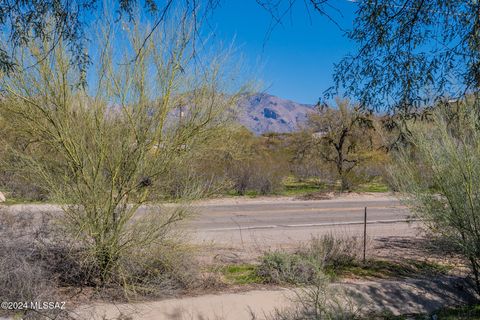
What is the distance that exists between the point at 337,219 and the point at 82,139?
12.0 meters

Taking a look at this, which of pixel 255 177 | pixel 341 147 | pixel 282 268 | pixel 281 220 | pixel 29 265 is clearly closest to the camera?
pixel 29 265

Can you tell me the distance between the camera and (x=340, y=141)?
2841cm

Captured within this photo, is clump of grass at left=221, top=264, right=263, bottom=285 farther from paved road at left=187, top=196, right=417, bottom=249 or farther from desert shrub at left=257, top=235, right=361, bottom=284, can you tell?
paved road at left=187, top=196, right=417, bottom=249

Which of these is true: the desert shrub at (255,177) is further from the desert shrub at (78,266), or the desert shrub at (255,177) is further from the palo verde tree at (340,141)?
the desert shrub at (78,266)

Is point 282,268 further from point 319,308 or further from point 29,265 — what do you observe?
point 29,265

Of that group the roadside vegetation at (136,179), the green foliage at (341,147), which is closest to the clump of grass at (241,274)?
the roadside vegetation at (136,179)

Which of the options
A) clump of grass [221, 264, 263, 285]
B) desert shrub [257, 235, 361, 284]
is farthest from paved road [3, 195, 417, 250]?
desert shrub [257, 235, 361, 284]

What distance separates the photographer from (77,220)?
7.68 metres

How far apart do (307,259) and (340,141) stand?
20.7 metres

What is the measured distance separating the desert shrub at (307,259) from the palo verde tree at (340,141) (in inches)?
681

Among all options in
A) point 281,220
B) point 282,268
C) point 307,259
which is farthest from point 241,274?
point 281,220

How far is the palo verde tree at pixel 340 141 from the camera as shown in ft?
91.3

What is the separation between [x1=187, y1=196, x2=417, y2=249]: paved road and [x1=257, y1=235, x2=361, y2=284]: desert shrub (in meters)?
1.51

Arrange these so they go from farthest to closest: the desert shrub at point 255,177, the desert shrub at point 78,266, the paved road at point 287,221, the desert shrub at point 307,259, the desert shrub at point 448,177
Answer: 1. the desert shrub at point 255,177
2. the paved road at point 287,221
3. the desert shrub at point 307,259
4. the desert shrub at point 448,177
5. the desert shrub at point 78,266
